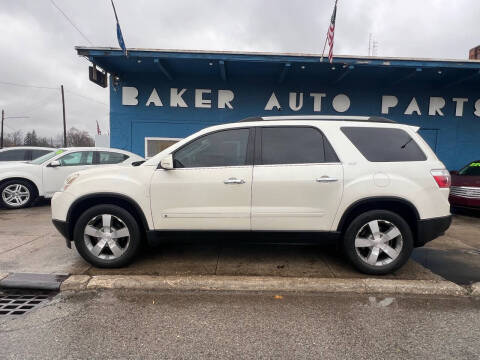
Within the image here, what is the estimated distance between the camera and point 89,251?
3525 mm

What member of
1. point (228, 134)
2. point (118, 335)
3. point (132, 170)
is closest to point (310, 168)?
point (228, 134)

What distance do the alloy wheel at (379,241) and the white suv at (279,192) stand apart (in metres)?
0.01

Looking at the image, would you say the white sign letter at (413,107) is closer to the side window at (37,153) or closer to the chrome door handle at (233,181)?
the chrome door handle at (233,181)

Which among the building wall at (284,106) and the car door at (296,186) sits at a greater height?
the building wall at (284,106)

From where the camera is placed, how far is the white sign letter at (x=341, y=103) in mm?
9414

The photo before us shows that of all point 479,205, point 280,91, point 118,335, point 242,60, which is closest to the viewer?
point 118,335

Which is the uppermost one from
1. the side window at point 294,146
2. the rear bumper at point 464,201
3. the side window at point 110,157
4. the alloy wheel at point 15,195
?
the side window at point 294,146

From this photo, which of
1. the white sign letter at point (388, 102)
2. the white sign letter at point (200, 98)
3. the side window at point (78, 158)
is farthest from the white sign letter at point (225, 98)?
the white sign letter at point (388, 102)

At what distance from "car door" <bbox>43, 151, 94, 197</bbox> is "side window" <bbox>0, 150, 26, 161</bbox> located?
6.02ft

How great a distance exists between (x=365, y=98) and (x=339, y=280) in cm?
786

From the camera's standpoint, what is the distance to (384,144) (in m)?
3.49

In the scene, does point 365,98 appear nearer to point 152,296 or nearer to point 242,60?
point 242,60

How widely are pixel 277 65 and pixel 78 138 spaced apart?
228 ft

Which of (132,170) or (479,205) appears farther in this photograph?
(479,205)
